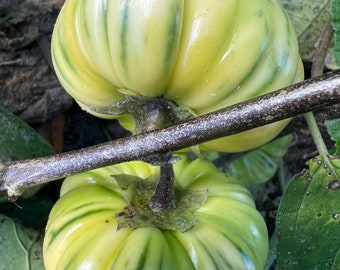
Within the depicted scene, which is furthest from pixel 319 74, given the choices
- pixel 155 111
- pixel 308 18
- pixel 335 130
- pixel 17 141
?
pixel 17 141

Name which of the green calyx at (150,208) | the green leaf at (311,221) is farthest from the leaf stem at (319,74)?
the green calyx at (150,208)

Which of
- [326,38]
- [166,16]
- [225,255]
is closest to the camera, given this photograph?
[166,16]

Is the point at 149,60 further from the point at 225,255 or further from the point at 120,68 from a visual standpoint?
the point at 225,255

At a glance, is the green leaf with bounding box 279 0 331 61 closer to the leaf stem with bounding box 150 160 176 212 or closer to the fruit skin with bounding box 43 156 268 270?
the fruit skin with bounding box 43 156 268 270

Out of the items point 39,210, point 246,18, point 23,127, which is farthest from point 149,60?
point 39,210

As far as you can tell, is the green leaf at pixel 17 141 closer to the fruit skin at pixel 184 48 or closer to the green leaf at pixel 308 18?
the fruit skin at pixel 184 48

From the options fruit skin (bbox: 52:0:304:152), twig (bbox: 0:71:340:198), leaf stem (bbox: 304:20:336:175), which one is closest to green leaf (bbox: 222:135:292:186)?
leaf stem (bbox: 304:20:336:175)

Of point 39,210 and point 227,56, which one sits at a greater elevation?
point 227,56

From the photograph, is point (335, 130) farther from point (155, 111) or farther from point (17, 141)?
point (17, 141)
